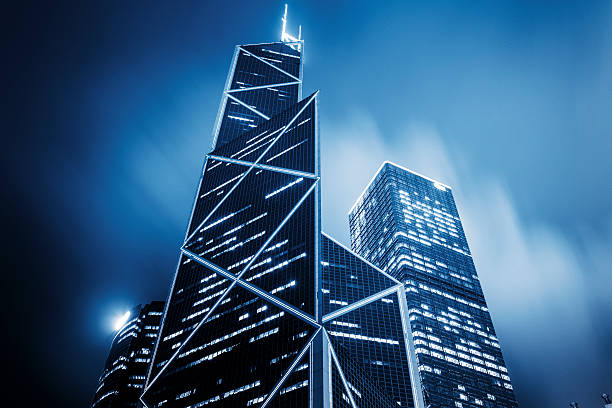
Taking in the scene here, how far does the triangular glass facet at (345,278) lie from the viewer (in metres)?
98.4

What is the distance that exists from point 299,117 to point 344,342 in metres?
66.0

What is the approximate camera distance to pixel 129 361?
560 ft

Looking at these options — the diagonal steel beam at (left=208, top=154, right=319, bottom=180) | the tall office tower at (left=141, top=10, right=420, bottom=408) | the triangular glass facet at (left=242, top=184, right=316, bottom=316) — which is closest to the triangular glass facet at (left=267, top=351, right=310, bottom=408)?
the tall office tower at (left=141, top=10, right=420, bottom=408)

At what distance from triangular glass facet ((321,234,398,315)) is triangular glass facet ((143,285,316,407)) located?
14.7 metres

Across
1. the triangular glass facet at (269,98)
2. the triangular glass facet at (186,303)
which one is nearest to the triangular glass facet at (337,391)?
the triangular glass facet at (186,303)

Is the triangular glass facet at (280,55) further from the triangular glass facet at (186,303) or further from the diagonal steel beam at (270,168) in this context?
the triangular glass facet at (186,303)

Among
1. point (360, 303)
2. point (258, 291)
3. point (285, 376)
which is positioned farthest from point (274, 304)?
point (360, 303)

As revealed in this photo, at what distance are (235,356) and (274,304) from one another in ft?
39.4

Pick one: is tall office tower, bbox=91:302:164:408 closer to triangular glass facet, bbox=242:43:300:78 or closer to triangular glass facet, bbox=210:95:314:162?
triangular glass facet, bbox=210:95:314:162

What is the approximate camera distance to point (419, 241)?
625ft

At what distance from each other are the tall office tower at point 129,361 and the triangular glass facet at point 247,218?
6202 centimetres

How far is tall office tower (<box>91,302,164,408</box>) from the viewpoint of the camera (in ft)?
530

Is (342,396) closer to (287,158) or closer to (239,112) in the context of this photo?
(287,158)

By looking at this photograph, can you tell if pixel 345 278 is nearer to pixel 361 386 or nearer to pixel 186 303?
pixel 361 386
